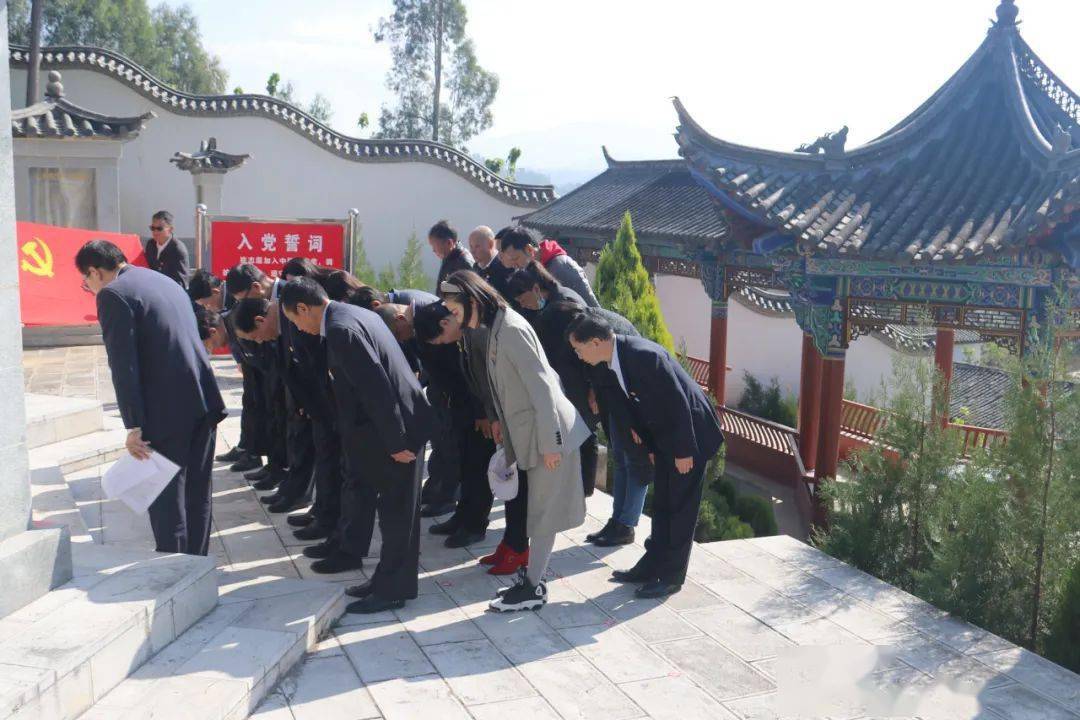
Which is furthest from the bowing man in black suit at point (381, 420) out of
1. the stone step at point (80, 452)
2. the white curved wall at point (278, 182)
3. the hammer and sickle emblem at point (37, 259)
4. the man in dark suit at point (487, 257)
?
the white curved wall at point (278, 182)

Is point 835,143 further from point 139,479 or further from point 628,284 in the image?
point 139,479

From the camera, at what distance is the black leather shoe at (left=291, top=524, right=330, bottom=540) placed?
5629 millimetres

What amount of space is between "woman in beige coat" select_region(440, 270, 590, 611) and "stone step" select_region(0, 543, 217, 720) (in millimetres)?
1386

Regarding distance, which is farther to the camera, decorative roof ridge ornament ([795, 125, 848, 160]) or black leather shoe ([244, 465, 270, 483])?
decorative roof ridge ornament ([795, 125, 848, 160])

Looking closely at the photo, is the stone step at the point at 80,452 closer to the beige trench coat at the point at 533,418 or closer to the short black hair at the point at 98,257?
the short black hair at the point at 98,257

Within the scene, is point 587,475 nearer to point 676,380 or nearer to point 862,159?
point 676,380

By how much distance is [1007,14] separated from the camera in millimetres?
10125

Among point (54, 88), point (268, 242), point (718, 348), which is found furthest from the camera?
point (54, 88)

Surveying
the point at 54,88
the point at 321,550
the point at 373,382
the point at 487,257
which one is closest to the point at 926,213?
the point at 487,257

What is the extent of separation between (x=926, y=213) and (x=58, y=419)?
7659mm

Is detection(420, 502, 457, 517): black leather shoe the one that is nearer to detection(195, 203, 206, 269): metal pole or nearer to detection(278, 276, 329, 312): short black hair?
detection(278, 276, 329, 312): short black hair

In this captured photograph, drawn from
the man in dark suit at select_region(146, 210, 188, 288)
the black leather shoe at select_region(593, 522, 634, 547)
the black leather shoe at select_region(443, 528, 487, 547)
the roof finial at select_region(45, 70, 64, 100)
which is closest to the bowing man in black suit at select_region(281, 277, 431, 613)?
the black leather shoe at select_region(443, 528, 487, 547)

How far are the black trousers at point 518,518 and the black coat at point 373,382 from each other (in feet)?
2.46

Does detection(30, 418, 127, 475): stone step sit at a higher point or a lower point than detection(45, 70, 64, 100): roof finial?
lower
